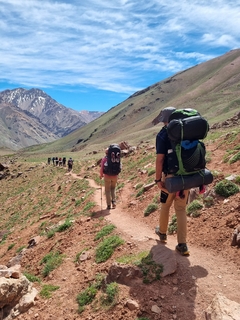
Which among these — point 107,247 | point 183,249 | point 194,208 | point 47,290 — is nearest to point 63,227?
point 107,247

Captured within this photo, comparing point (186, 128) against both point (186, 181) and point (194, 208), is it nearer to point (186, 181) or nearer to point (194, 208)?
point (186, 181)

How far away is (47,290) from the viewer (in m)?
8.12

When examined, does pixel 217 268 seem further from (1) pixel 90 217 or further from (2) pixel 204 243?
(1) pixel 90 217

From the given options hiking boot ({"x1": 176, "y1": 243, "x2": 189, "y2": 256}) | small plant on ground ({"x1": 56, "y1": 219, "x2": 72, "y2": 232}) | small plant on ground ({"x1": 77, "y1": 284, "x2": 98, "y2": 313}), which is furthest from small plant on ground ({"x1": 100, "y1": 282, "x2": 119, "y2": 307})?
small plant on ground ({"x1": 56, "y1": 219, "x2": 72, "y2": 232})

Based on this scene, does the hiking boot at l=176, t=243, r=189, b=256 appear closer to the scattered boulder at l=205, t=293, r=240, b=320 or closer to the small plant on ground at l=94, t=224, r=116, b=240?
the scattered boulder at l=205, t=293, r=240, b=320

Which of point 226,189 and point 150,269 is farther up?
point 226,189

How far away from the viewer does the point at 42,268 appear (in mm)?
10430

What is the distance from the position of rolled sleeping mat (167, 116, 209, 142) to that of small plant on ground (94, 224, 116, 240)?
5606mm

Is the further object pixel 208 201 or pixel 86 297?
pixel 208 201

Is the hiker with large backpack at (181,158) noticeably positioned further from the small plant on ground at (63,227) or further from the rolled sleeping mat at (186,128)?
the small plant on ground at (63,227)

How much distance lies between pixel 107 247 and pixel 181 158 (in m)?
4.33

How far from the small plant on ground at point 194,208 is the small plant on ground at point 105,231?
119 inches

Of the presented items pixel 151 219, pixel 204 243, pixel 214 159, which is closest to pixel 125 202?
pixel 151 219

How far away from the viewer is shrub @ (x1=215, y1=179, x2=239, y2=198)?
1066 centimetres
